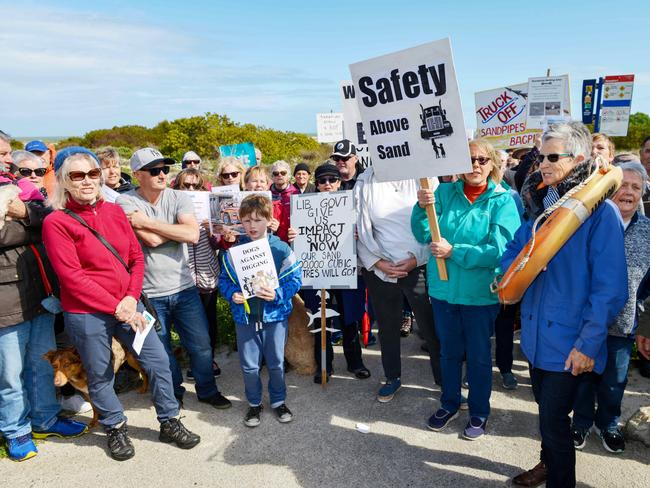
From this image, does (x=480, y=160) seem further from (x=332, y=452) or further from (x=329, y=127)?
(x=329, y=127)

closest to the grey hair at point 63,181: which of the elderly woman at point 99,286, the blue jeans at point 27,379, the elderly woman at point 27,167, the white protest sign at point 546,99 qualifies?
the elderly woman at point 99,286

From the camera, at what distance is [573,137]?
2.58 m

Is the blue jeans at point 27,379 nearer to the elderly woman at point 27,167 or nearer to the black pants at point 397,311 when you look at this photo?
the elderly woman at point 27,167

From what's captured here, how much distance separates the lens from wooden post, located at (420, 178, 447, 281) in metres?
3.49

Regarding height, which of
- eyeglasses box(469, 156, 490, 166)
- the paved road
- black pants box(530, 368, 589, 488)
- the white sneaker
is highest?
eyeglasses box(469, 156, 490, 166)

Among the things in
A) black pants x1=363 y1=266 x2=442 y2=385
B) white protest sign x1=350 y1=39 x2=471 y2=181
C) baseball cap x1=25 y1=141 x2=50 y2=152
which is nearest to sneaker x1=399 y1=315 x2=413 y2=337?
black pants x1=363 y1=266 x2=442 y2=385

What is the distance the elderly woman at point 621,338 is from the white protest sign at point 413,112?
1233 millimetres

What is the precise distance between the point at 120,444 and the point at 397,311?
2630 millimetres

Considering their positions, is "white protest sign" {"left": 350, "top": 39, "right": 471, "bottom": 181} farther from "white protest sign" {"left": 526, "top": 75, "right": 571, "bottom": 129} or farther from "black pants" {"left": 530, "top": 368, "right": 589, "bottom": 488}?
"white protest sign" {"left": 526, "top": 75, "right": 571, "bottom": 129}

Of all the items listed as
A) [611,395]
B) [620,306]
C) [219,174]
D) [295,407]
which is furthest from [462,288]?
[219,174]

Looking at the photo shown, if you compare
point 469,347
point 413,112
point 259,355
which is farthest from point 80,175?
point 469,347

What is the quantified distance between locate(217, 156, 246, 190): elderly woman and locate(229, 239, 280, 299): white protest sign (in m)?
1.61

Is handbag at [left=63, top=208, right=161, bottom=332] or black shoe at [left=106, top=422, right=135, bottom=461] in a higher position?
handbag at [left=63, top=208, right=161, bottom=332]

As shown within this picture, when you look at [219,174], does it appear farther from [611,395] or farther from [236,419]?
[611,395]
